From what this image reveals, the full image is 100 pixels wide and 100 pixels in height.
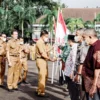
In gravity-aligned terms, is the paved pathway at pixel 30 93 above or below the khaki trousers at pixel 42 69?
below

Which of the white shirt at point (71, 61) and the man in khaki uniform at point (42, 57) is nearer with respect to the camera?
the white shirt at point (71, 61)

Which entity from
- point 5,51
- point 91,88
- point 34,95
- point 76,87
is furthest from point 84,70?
point 5,51

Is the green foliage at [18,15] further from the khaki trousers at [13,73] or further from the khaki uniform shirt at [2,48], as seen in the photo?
the khaki trousers at [13,73]

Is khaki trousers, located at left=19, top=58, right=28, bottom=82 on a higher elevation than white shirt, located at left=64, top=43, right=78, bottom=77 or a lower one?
lower

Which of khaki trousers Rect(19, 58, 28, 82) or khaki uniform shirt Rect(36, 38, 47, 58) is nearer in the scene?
khaki uniform shirt Rect(36, 38, 47, 58)

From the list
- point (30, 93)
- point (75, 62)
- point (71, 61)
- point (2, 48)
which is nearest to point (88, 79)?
point (75, 62)

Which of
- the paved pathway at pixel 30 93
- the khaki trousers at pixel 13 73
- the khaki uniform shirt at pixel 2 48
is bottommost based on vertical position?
the paved pathway at pixel 30 93

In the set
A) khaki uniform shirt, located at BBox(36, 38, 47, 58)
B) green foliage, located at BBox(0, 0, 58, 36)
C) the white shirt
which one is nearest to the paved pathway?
khaki uniform shirt, located at BBox(36, 38, 47, 58)

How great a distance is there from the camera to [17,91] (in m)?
10.3

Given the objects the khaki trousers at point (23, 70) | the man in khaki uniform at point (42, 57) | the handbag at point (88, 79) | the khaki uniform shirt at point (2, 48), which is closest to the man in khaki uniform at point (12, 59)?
the khaki uniform shirt at point (2, 48)

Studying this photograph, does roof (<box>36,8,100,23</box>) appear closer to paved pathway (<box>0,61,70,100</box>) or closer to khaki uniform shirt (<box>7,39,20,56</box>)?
paved pathway (<box>0,61,70,100</box>)

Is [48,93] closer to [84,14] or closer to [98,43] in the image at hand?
[98,43]

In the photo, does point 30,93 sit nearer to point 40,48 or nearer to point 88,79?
point 40,48

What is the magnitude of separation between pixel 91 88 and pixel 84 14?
67110 mm
